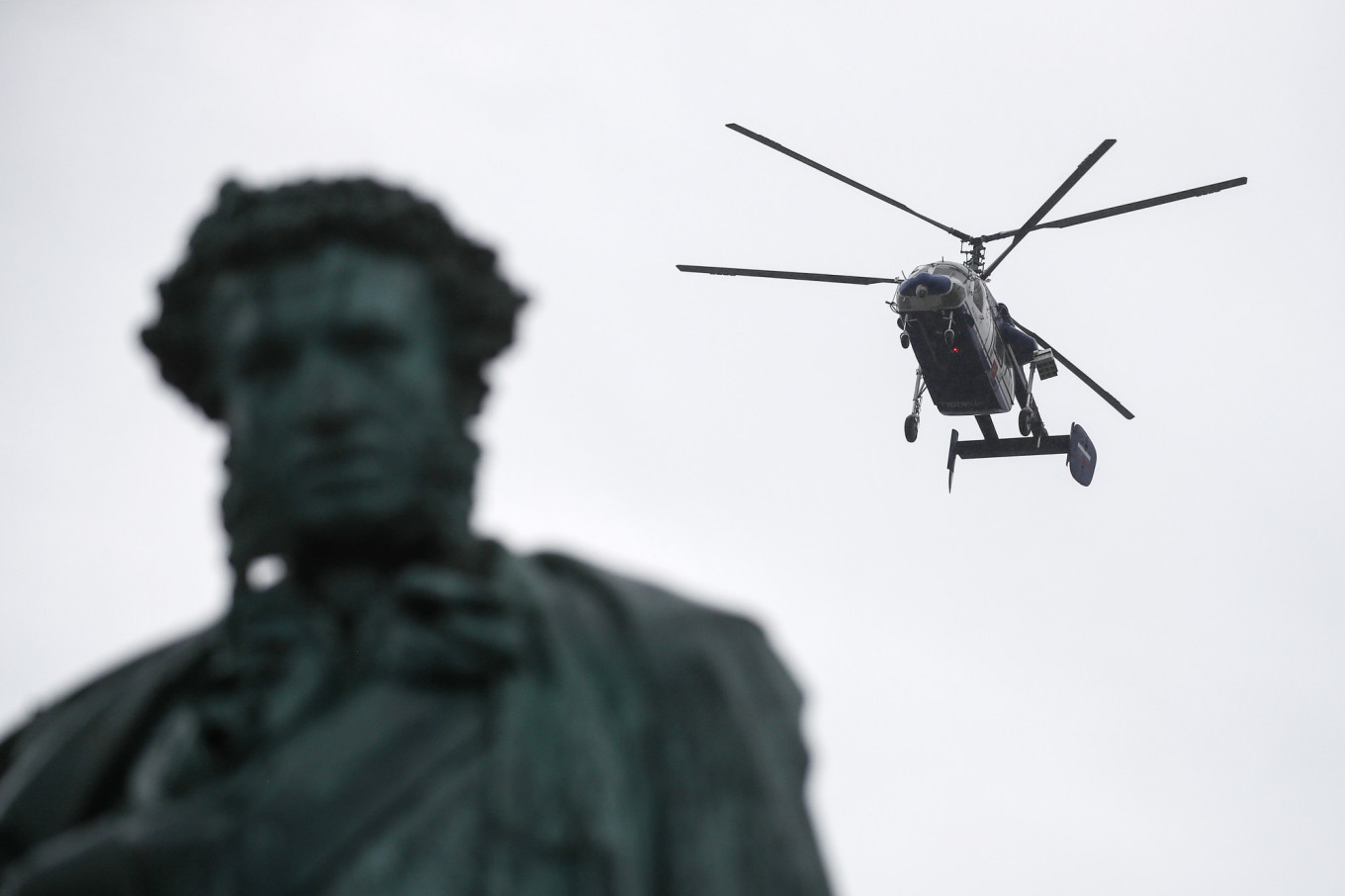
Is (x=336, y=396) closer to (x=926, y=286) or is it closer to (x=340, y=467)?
(x=340, y=467)

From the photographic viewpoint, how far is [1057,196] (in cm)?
3772

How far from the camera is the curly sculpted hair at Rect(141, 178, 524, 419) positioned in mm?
4629

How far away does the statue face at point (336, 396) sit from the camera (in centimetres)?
432

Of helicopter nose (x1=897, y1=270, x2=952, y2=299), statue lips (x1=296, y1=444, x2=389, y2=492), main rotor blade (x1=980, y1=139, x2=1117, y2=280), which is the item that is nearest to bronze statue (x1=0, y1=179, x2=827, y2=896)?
statue lips (x1=296, y1=444, x2=389, y2=492)

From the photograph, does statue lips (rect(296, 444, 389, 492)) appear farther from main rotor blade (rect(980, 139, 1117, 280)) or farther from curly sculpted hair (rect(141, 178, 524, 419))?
main rotor blade (rect(980, 139, 1117, 280))

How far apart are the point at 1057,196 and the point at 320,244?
34.5 metres

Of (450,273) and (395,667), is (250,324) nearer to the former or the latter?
(450,273)

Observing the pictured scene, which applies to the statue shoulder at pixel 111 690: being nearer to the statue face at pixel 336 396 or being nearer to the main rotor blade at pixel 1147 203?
the statue face at pixel 336 396

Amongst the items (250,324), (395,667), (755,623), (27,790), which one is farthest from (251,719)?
(755,623)

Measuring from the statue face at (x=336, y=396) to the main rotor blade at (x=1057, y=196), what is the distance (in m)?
33.6

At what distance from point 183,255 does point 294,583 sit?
919 millimetres

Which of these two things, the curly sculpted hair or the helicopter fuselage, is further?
the helicopter fuselage

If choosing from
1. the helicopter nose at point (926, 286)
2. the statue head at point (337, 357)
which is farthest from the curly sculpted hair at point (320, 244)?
the helicopter nose at point (926, 286)

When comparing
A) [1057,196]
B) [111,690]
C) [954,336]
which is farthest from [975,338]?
[111,690]
